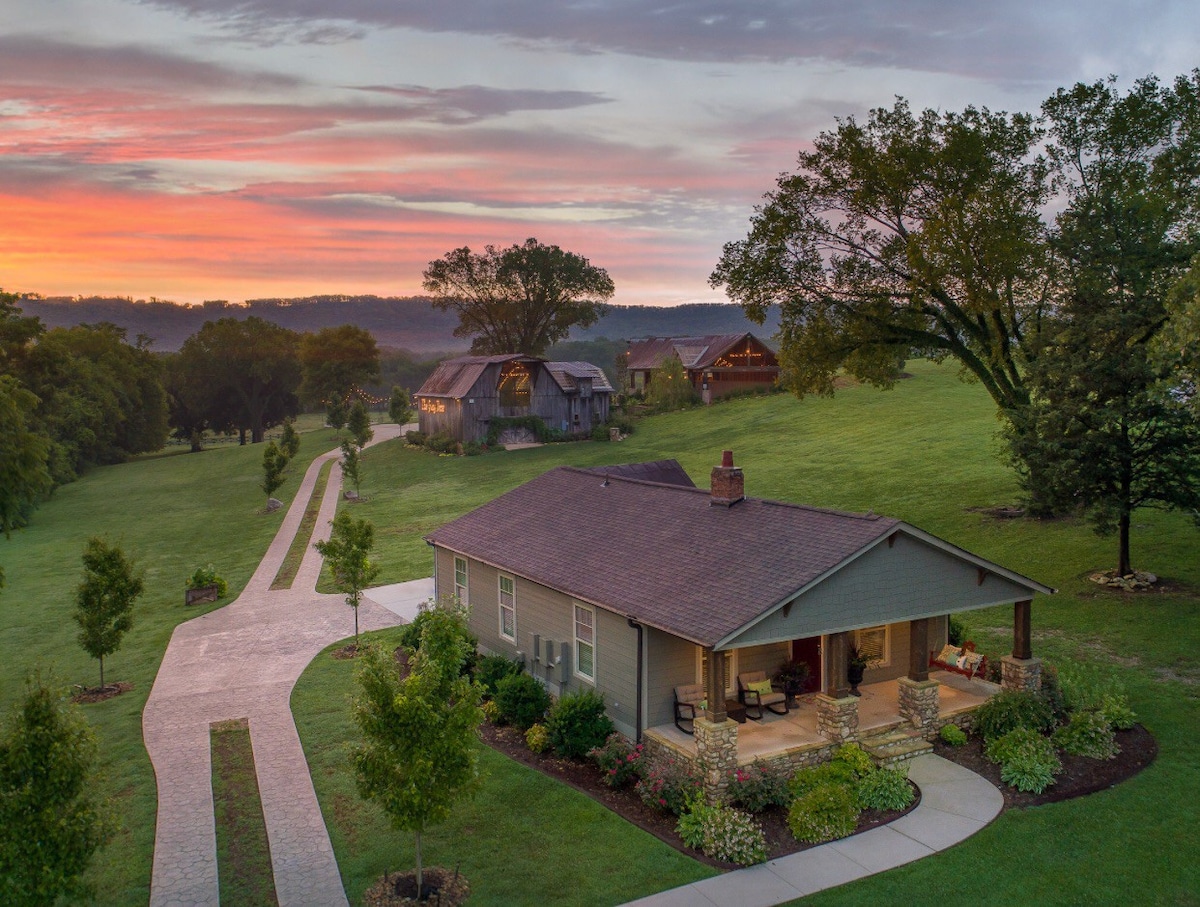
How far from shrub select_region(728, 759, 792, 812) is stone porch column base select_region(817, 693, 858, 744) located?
1.58 m

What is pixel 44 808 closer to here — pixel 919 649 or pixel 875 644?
pixel 919 649

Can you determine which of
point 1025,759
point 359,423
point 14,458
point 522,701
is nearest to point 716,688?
point 522,701

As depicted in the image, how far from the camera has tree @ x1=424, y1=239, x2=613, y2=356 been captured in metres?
92.3

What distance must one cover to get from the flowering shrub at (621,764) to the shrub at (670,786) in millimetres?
432

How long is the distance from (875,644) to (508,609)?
28.8 ft

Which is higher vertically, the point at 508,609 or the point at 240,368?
the point at 240,368

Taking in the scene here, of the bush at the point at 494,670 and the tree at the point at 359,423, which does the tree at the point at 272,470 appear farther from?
the bush at the point at 494,670

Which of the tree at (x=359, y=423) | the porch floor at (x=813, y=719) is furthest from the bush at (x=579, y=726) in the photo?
the tree at (x=359, y=423)

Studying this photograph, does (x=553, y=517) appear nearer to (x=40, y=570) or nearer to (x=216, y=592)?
(x=216, y=592)

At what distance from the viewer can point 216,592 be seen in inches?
1271

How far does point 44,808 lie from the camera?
1026 centimetres

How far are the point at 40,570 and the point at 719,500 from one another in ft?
110

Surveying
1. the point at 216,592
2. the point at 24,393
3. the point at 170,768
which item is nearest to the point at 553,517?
the point at 170,768

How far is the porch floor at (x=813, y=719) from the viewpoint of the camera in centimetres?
1605
